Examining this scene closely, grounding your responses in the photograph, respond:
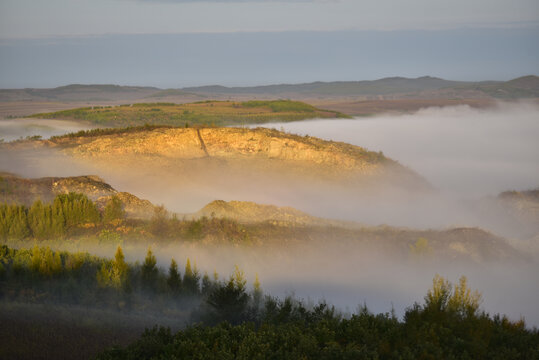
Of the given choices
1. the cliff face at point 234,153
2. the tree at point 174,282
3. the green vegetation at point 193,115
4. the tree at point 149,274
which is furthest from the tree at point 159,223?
the green vegetation at point 193,115

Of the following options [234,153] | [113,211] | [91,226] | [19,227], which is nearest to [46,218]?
[19,227]

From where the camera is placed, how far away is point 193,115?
61.0 m

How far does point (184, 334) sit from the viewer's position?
356 inches

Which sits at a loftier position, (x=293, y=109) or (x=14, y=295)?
(x=293, y=109)

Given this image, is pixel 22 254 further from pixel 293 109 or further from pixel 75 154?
pixel 293 109

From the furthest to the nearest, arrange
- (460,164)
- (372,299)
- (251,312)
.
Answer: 1. (460,164)
2. (372,299)
3. (251,312)

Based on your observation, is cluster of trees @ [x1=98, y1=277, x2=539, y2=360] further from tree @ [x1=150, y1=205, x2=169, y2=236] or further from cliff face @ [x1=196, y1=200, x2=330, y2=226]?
cliff face @ [x1=196, y1=200, x2=330, y2=226]

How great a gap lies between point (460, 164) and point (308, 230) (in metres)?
33.6

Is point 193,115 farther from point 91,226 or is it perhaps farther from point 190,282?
point 190,282

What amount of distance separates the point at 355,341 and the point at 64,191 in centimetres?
1838

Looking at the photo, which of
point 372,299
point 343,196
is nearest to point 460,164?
point 343,196

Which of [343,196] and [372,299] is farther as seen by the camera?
[343,196]

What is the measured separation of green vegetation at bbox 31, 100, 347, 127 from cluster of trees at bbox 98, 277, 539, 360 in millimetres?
43353

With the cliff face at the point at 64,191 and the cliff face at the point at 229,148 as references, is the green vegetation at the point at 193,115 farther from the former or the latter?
the cliff face at the point at 64,191
